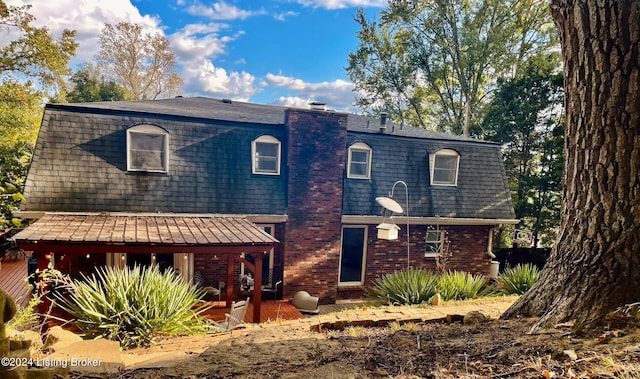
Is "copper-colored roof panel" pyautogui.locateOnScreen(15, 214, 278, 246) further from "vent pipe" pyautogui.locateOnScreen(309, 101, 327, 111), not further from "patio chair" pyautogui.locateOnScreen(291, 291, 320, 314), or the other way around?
"vent pipe" pyautogui.locateOnScreen(309, 101, 327, 111)

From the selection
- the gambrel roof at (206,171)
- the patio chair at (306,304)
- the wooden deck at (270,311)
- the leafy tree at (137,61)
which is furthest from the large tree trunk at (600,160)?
the leafy tree at (137,61)

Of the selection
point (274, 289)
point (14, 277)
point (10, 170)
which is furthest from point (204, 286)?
point (10, 170)

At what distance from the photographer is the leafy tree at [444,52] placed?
22.1m

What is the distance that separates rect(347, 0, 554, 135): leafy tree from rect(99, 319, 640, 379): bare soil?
21169 millimetres

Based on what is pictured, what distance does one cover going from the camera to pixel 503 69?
2320 centimetres

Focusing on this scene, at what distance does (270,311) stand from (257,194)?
3.43 metres

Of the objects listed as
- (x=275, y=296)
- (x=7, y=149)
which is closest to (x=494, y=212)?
(x=275, y=296)

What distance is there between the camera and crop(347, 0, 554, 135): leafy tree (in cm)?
2206

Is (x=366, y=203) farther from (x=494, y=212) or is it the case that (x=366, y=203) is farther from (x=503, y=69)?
(x=503, y=69)

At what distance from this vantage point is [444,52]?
2381 centimetres

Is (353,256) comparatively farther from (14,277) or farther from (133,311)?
(14,277)

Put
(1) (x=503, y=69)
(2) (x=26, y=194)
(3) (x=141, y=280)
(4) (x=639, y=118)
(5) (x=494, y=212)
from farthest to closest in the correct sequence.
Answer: (1) (x=503, y=69) → (5) (x=494, y=212) → (2) (x=26, y=194) → (3) (x=141, y=280) → (4) (x=639, y=118)

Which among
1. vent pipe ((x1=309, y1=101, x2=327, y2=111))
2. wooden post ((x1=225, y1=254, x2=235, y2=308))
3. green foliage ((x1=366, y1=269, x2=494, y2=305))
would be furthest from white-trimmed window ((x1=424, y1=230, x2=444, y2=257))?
wooden post ((x1=225, y1=254, x2=235, y2=308))

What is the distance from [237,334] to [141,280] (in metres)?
1.69
